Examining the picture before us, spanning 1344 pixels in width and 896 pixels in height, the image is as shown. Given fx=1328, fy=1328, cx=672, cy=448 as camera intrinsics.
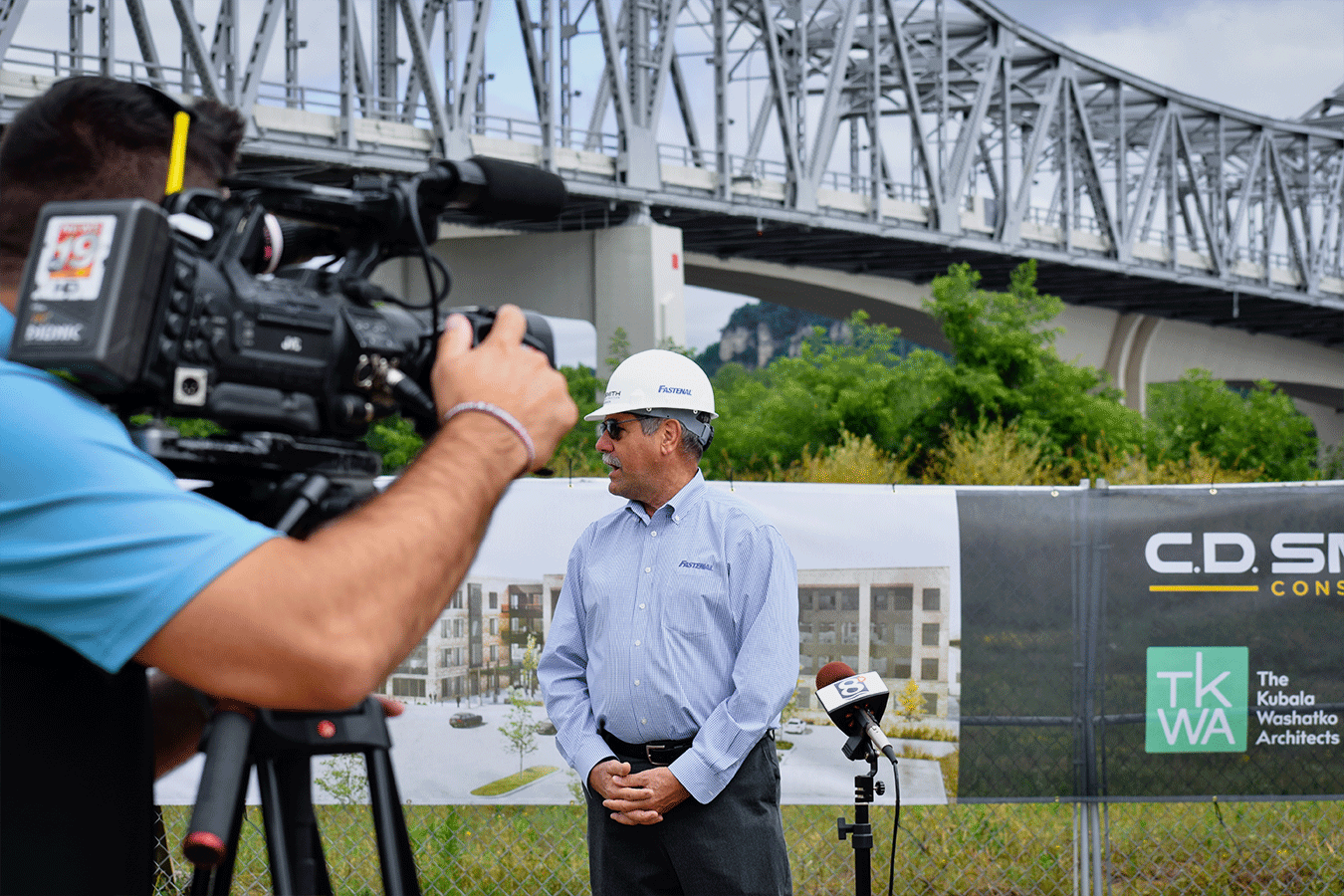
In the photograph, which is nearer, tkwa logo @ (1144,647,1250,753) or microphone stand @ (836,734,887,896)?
microphone stand @ (836,734,887,896)

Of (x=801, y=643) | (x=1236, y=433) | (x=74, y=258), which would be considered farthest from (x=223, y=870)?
(x=1236, y=433)

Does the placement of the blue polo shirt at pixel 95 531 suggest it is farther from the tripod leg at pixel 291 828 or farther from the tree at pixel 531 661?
the tree at pixel 531 661

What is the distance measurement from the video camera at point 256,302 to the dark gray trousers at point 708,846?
2169mm

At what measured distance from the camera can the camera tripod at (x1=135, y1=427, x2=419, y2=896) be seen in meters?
1.44

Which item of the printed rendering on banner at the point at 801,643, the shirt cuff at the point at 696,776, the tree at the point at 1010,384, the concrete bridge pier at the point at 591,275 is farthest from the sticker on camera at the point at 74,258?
the concrete bridge pier at the point at 591,275

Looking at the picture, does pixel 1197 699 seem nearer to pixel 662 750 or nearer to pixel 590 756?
pixel 662 750

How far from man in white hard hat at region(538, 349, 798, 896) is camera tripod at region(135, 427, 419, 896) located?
6.50 feet

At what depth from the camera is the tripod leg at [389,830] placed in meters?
1.57

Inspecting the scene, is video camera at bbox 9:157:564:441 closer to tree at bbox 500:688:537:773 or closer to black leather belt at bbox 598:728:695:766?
black leather belt at bbox 598:728:695:766

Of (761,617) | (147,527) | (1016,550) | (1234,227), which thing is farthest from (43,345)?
(1234,227)

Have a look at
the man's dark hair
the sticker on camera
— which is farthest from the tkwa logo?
the sticker on camera

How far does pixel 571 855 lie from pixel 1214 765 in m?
2.84

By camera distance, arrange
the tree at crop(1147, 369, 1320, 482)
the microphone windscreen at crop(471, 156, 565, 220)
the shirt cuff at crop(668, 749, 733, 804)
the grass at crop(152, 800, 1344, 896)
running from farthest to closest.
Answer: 1. the tree at crop(1147, 369, 1320, 482)
2. the grass at crop(152, 800, 1344, 896)
3. the shirt cuff at crop(668, 749, 733, 804)
4. the microphone windscreen at crop(471, 156, 565, 220)

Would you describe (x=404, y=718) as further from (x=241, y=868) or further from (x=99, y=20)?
(x=99, y=20)
